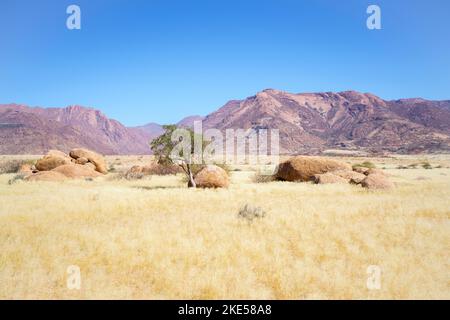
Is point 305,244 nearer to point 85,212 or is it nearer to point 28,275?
point 28,275

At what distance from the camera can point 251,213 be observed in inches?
583

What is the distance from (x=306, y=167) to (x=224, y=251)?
23460 mm

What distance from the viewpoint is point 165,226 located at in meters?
13.2

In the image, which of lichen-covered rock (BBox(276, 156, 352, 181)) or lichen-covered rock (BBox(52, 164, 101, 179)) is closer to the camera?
lichen-covered rock (BBox(276, 156, 352, 181))

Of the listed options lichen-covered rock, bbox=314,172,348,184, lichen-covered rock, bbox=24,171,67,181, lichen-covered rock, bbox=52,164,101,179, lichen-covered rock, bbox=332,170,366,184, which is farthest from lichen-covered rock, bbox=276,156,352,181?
lichen-covered rock, bbox=24,171,67,181

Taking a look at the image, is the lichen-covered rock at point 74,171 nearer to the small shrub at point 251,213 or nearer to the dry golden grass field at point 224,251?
the dry golden grass field at point 224,251

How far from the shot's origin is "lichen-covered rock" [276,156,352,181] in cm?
3244

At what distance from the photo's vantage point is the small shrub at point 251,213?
14.6 m

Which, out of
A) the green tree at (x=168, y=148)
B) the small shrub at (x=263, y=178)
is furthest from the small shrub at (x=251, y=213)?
the small shrub at (x=263, y=178)

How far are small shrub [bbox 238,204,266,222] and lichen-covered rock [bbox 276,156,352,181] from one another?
58.8 ft

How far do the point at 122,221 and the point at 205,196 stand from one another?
753 cm

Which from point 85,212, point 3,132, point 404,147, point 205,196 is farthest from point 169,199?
point 3,132

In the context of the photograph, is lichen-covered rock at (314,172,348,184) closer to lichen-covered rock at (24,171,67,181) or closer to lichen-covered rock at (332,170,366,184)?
lichen-covered rock at (332,170,366,184)
